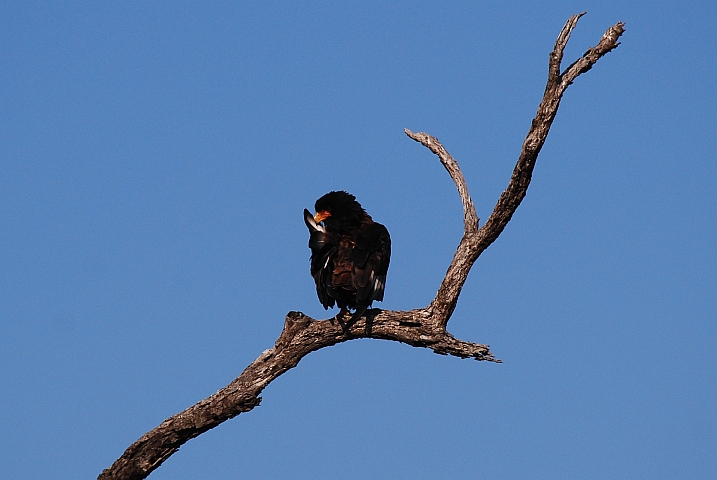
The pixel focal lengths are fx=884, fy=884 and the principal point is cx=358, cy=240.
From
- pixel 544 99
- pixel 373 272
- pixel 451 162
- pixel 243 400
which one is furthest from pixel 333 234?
pixel 544 99

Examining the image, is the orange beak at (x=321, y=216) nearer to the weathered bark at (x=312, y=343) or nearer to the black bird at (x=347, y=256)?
the black bird at (x=347, y=256)

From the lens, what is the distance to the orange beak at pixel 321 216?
8.20 metres

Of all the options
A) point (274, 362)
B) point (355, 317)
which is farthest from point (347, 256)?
point (274, 362)

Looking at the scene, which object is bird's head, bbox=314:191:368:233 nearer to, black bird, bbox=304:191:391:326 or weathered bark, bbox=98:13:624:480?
black bird, bbox=304:191:391:326

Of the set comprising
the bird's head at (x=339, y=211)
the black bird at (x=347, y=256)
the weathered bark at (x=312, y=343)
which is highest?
the bird's head at (x=339, y=211)

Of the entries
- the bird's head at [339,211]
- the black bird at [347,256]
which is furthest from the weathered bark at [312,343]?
the bird's head at [339,211]

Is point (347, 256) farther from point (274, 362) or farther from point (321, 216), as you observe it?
point (274, 362)

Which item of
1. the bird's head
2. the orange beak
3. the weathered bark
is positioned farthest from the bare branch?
the orange beak

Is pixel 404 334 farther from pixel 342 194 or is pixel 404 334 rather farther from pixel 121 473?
pixel 121 473

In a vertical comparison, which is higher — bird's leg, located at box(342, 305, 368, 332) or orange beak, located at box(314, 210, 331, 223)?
orange beak, located at box(314, 210, 331, 223)

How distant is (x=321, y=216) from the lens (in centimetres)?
826

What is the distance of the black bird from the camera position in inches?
289

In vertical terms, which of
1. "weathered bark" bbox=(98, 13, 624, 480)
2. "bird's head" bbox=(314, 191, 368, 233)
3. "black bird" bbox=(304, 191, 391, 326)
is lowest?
"weathered bark" bbox=(98, 13, 624, 480)

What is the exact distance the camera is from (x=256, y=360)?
707 cm
